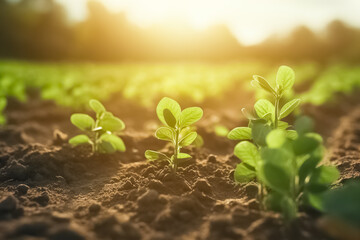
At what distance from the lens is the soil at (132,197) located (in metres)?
1.75

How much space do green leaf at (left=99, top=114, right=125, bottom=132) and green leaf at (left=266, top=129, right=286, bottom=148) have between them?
4.47 feet

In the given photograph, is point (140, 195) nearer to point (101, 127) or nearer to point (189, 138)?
point (189, 138)

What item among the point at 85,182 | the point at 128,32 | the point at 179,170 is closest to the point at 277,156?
the point at 179,170

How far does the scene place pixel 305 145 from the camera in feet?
5.62

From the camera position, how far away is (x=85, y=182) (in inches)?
107

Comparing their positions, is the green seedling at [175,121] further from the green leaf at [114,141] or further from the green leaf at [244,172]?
the green leaf at [114,141]

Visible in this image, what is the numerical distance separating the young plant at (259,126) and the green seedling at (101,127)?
3.43 ft

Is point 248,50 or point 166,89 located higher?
point 248,50

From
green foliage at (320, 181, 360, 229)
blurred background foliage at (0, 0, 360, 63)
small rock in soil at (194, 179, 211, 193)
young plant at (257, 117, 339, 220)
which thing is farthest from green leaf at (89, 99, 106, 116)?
blurred background foliage at (0, 0, 360, 63)

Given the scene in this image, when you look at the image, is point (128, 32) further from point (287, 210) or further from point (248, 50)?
point (287, 210)

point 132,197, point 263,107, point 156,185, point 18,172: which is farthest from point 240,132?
point 18,172

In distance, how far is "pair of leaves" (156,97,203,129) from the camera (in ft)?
7.45

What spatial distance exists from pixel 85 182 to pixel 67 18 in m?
42.7

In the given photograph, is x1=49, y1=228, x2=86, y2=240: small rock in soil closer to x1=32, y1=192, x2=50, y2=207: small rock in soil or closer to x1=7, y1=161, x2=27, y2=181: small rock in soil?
x1=32, y1=192, x2=50, y2=207: small rock in soil
